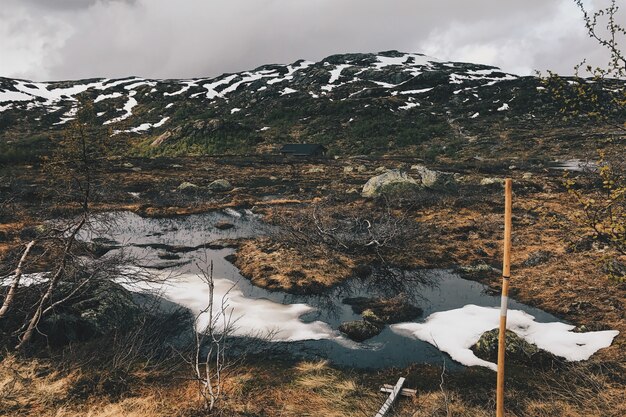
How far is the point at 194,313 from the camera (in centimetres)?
1121

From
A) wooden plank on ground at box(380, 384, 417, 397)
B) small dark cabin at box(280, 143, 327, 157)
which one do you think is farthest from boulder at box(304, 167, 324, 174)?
wooden plank on ground at box(380, 384, 417, 397)

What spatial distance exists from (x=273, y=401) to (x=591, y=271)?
1217cm

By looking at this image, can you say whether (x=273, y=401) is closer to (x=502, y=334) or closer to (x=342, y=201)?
(x=502, y=334)

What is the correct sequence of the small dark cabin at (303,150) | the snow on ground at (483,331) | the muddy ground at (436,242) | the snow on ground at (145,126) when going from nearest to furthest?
1. the muddy ground at (436,242)
2. the snow on ground at (483,331)
3. the small dark cabin at (303,150)
4. the snow on ground at (145,126)

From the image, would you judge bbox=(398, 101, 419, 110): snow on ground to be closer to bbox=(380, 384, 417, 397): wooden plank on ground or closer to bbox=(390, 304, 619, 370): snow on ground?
bbox=(390, 304, 619, 370): snow on ground

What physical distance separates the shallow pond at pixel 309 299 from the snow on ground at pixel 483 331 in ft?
1.08

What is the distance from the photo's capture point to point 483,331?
10305 millimetres

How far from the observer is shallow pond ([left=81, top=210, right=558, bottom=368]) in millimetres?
9602

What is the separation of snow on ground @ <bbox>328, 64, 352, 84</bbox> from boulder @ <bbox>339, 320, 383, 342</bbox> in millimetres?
96926

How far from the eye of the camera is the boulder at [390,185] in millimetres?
25469

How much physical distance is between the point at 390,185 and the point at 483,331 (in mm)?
16218

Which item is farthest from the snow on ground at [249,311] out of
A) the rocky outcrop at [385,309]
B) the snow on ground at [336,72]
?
the snow on ground at [336,72]

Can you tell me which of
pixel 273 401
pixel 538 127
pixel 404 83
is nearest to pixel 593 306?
pixel 273 401

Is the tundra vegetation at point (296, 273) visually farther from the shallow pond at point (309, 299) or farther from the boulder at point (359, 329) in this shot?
the shallow pond at point (309, 299)
